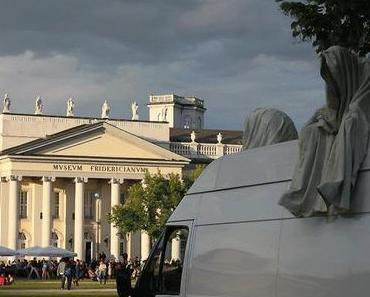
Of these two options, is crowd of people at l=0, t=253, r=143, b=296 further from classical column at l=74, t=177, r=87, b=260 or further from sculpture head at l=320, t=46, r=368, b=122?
sculpture head at l=320, t=46, r=368, b=122

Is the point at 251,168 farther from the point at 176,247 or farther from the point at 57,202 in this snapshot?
the point at 57,202

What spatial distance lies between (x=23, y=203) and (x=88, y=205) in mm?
6738

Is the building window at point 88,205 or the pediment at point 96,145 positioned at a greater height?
the pediment at point 96,145

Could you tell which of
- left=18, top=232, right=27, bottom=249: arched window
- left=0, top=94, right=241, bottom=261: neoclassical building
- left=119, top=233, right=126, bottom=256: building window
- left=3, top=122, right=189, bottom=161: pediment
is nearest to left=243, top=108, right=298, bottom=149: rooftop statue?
left=0, top=94, right=241, bottom=261: neoclassical building

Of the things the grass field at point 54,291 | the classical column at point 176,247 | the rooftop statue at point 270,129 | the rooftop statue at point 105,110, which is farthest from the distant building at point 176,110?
the rooftop statue at point 270,129

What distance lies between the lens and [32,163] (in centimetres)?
9444

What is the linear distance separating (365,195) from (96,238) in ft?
305

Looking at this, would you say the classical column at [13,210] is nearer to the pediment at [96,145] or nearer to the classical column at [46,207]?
the classical column at [46,207]

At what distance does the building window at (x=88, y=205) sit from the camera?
10031 centimetres

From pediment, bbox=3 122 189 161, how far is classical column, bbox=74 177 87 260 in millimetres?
2897

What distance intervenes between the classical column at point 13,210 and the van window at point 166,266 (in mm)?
83834

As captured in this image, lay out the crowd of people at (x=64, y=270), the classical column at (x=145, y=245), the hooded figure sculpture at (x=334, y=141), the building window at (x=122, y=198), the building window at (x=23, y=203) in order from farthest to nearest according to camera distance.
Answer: the building window at (x=122, y=198) → the building window at (x=23, y=203) → the classical column at (x=145, y=245) → the crowd of people at (x=64, y=270) → the hooded figure sculpture at (x=334, y=141)

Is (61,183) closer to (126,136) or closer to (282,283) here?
(126,136)

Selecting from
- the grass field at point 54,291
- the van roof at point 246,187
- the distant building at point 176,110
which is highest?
the distant building at point 176,110
